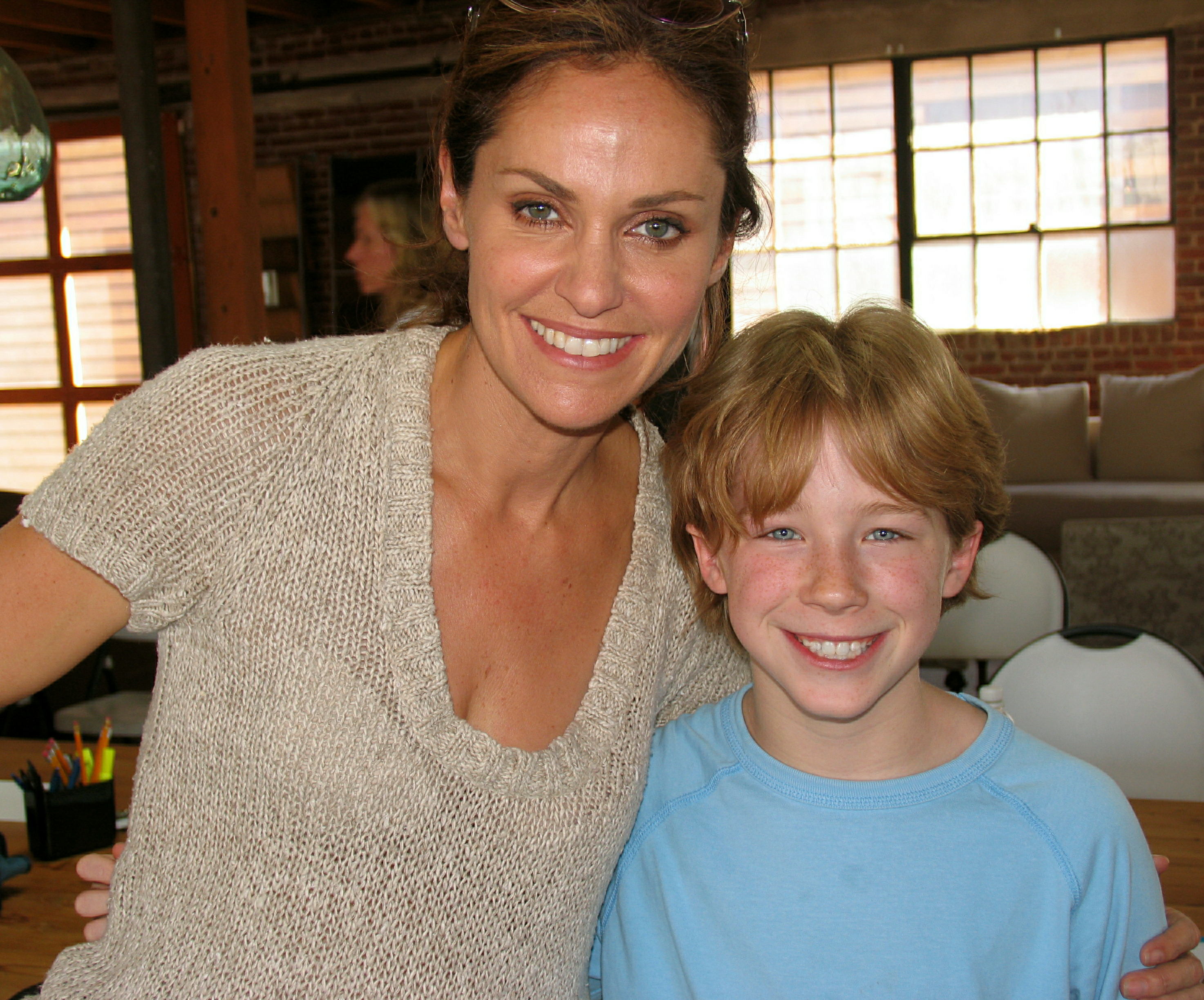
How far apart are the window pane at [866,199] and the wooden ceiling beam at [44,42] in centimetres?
628

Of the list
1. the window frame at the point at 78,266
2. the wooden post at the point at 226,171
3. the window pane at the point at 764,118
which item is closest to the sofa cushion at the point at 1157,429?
the window pane at the point at 764,118

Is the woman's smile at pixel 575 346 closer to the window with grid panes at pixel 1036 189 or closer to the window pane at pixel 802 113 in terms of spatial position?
the window with grid panes at pixel 1036 189

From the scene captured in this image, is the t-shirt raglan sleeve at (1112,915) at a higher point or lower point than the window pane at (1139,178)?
lower

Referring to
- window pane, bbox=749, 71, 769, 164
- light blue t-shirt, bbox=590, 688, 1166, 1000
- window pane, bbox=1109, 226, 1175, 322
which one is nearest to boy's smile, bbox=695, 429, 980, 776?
light blue t-shirt, bbox=590, 688, 1166, 1000

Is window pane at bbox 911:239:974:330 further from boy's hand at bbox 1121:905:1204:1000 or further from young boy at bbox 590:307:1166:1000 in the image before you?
boy's hand at bbox 1121:905:1204:1000

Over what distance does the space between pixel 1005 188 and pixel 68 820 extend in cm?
726

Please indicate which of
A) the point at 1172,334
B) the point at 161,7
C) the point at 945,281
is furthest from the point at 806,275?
the point at 161,7

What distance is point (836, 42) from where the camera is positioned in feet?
24.7

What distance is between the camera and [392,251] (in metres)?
4.53

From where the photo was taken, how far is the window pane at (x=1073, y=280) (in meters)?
7.36

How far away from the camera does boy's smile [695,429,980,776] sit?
122 cm

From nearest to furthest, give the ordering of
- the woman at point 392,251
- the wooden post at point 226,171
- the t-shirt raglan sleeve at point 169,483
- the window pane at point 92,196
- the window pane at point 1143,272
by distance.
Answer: the t-shirt raglan sleeve at point 169,483, the woman at point 392,251, the wooden post at point 226,171, the window pane at point 1143,272, the window pane at point 92,196

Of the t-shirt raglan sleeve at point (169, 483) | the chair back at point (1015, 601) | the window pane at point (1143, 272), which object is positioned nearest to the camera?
the t-shirt raglan sleeve at point (169, 483)

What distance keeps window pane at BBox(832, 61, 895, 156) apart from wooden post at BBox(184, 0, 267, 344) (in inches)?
172
